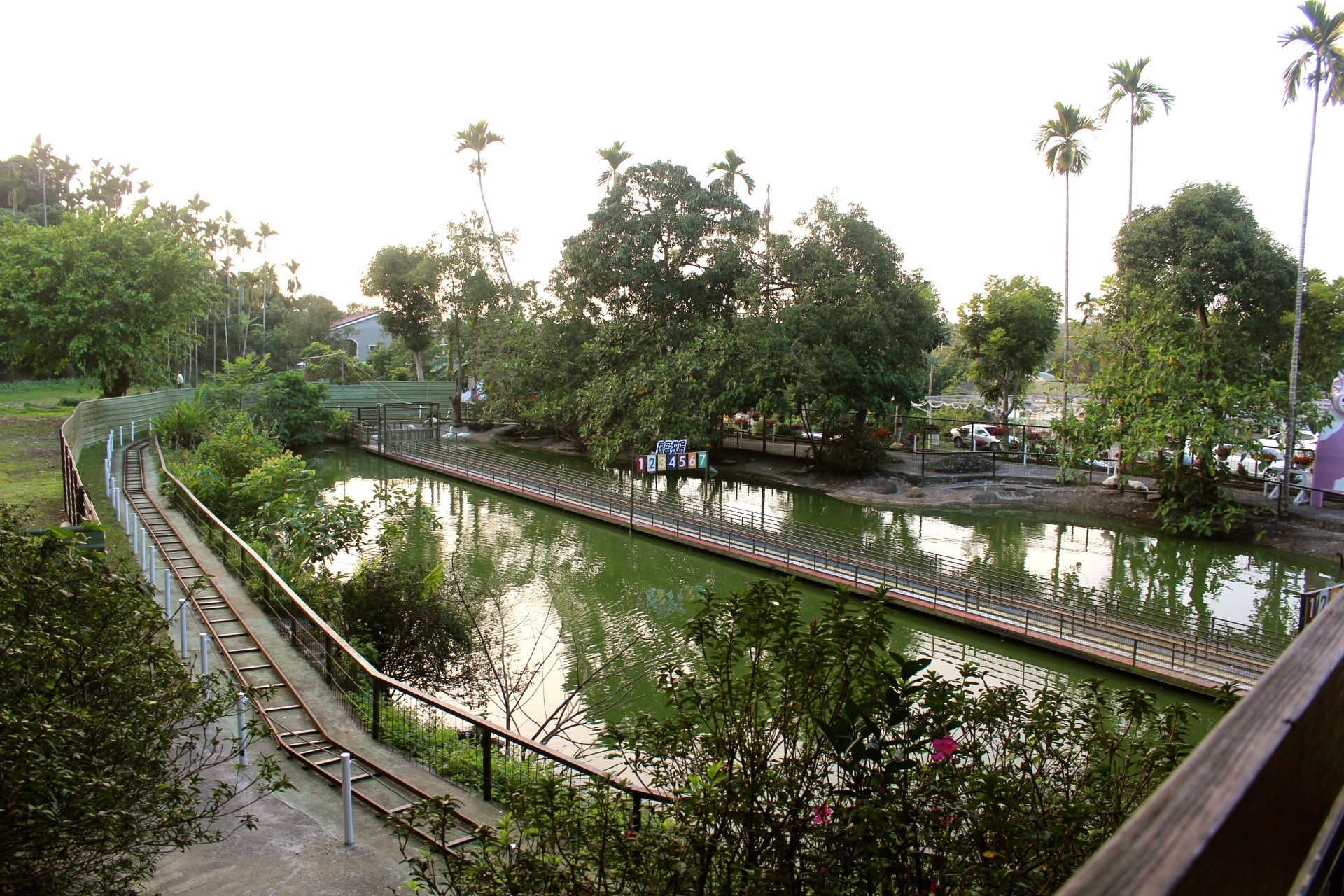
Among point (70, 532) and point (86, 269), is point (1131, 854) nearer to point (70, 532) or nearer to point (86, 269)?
point (70, 532)

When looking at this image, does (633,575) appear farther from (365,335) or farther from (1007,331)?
(365,335)

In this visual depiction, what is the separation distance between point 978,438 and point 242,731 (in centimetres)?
3761

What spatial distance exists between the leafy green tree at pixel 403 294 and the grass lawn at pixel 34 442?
2056 cm

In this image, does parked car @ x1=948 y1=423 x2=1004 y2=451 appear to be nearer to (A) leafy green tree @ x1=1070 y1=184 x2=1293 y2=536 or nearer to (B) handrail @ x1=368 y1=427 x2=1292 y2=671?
(A) leafy green tree @ x1=1070 y1=184 x2=1293 y2=536

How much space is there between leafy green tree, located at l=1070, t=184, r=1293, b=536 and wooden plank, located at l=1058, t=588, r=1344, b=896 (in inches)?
1071

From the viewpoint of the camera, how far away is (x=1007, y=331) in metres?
40.5

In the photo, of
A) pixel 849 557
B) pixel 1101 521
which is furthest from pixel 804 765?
pixel 1101 521

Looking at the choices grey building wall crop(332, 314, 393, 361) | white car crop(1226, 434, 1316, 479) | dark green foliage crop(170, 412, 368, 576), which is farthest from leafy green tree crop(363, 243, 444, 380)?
white car crop(1226, 434, 1316, 479)

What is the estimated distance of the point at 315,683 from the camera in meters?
10.2

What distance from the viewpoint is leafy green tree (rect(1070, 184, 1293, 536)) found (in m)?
24.6

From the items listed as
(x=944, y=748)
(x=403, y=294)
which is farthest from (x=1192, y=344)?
(x=403, y=294)

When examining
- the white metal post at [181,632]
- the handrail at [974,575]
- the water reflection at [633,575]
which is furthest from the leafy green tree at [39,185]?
the white metal post at [181,632]

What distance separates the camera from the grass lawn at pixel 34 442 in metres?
16.9

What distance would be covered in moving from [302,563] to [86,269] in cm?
1799
